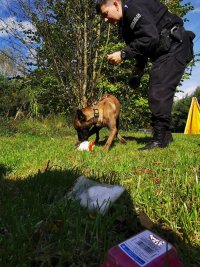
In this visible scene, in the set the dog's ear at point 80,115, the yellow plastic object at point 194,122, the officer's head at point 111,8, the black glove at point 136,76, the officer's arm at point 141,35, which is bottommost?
the yellow plastic object at point 194,122

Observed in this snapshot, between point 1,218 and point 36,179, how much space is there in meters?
0.88

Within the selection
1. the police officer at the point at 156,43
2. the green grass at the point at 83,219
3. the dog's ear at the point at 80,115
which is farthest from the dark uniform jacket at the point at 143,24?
the green grass at the point at 83,219

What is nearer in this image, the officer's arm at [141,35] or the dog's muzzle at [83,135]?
the officer's arm at [141,35]

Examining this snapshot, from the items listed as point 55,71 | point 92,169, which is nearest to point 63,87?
point 55,71

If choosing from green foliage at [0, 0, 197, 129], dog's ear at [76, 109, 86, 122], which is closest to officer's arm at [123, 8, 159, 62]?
dog's ear at [76, 109, 86, 122]

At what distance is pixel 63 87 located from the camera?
42.3ft

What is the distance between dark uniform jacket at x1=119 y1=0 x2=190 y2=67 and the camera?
15.9 ft

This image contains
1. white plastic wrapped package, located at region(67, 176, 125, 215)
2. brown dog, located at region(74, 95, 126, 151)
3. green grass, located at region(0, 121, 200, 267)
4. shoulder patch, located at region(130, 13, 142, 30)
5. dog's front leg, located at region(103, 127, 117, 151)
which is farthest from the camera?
brown dog, located at region(74, 95, 126, 151)

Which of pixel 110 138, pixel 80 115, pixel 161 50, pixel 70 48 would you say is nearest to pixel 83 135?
pixel 80 115

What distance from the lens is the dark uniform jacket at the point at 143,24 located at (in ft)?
15.9

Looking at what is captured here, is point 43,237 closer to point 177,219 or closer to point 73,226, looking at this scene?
point 73,226

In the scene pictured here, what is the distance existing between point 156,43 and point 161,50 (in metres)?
0.27

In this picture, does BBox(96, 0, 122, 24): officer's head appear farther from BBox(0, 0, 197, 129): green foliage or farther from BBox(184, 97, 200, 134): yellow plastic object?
BBox(184, 97, 200, 134): yellow plastic object

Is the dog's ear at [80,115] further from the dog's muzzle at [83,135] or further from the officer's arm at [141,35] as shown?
the officer's arm at [141,35]
